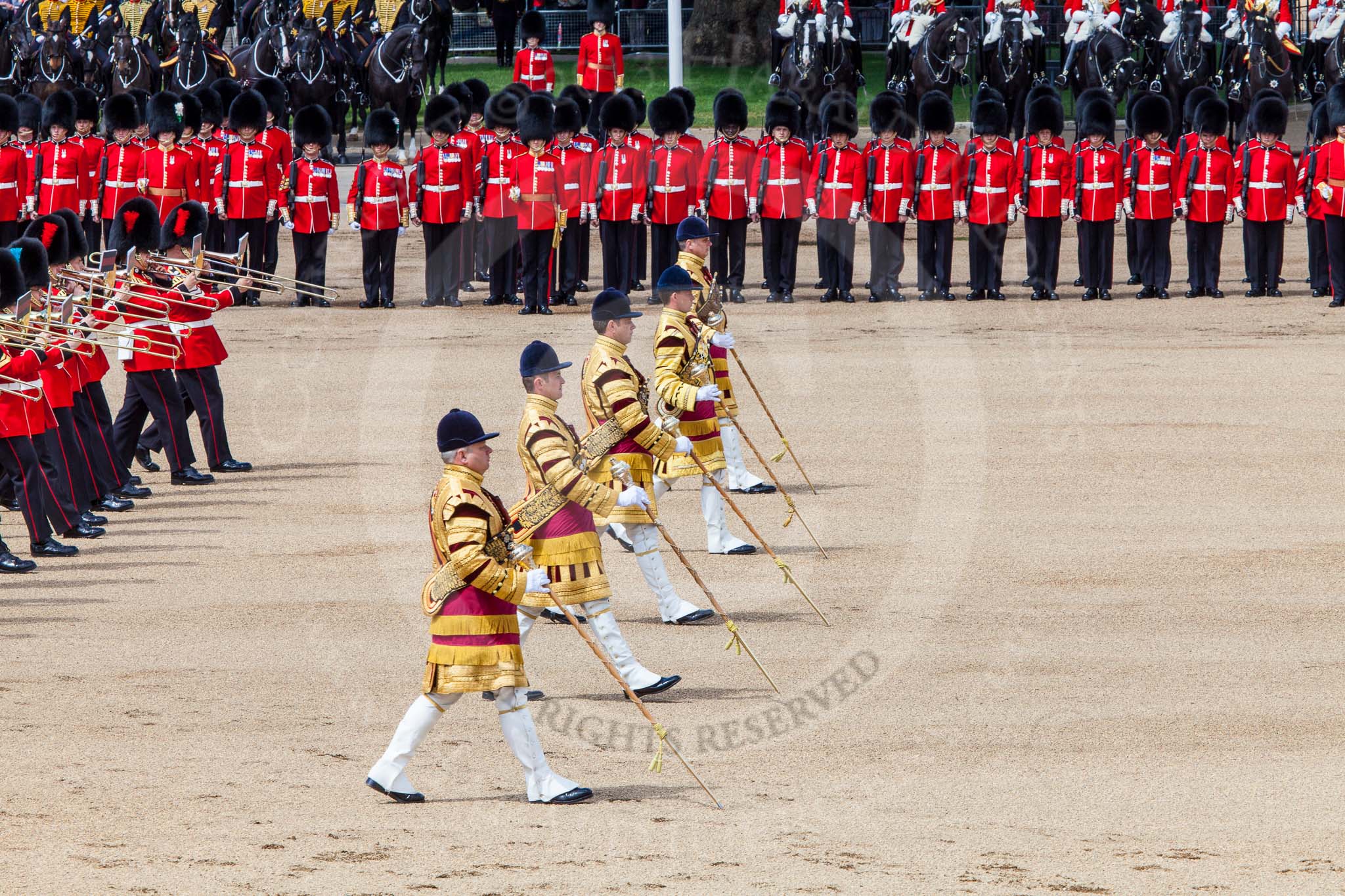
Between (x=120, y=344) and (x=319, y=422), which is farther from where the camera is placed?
(x=319, y=422)

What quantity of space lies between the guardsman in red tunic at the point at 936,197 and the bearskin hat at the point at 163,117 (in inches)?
221

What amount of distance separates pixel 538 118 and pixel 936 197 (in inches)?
117

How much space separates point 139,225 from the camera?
10109 millimetres

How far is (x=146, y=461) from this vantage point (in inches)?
426

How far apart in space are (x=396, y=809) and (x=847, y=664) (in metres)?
1.96

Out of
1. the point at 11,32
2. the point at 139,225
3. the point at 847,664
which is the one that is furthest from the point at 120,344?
the point at 11,32

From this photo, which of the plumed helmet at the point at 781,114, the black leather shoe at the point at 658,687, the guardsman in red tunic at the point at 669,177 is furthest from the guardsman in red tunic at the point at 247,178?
the black leather shoe at the point at 658,687

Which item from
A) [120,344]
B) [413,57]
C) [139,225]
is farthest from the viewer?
[413,57]

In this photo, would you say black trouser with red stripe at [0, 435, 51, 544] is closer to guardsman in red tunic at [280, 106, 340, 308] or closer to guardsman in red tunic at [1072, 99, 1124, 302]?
guardsman in red tunic at [280, 106, 340, 308]

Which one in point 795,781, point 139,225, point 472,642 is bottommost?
point 795,781

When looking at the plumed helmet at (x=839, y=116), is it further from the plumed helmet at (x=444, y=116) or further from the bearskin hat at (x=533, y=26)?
the bearskin hat at (x=533, y=26)

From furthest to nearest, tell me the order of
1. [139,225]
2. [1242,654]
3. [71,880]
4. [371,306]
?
[371,306], [139,225], [1242,654], [71,880]

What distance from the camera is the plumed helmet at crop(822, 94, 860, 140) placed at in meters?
15.6

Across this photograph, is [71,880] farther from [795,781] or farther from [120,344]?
[120,344]
